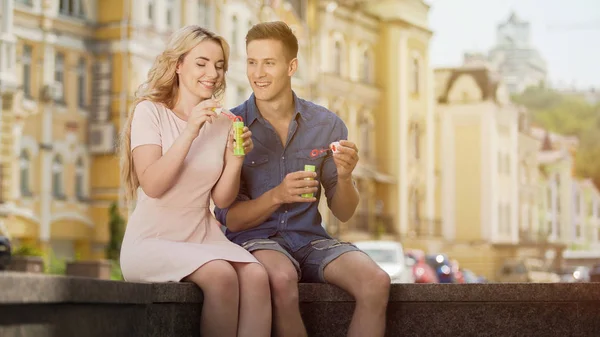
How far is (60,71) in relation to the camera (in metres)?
43.3

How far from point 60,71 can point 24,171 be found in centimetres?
350

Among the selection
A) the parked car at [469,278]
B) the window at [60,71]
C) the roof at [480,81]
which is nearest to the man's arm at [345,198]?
the parked car at [469,278]

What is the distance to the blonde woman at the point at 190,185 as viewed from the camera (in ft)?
19.5

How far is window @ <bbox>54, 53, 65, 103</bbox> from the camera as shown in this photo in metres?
43.0

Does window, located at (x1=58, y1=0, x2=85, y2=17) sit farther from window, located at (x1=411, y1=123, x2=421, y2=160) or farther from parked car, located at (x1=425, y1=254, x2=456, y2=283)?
window, located at (x1=411, y1=123, x2=421, y2=160)

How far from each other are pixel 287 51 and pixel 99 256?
37.4 metres

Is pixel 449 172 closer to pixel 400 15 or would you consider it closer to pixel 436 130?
pixel 436 130

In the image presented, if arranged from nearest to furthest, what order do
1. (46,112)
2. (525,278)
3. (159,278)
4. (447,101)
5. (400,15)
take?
(159,278) → (46,112) → (525,278) → (400,15) → (447,101)

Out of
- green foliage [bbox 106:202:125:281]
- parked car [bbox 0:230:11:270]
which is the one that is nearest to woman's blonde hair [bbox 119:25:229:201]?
parked car [bbox 0:230:11:270]

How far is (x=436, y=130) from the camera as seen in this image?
262 feet

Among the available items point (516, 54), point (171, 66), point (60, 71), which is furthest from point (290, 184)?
point (516, 54)

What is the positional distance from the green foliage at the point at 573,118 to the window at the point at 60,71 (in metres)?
105

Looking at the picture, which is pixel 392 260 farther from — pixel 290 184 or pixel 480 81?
pixel 480 81

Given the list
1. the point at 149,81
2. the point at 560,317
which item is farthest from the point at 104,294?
the point at 560,317
